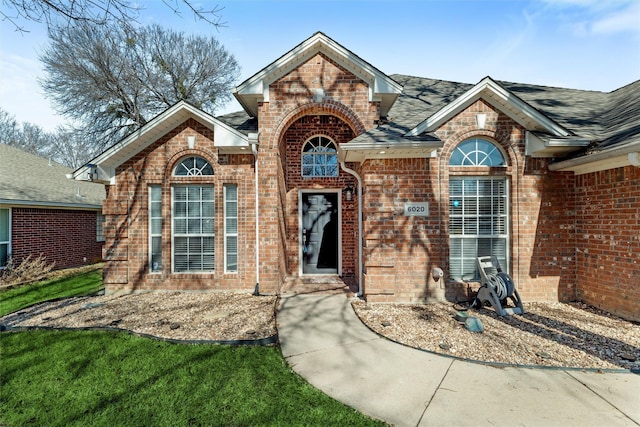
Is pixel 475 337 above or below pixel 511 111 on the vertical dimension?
below

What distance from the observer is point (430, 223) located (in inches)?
243

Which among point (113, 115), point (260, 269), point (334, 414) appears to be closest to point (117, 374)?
point (334, 414)

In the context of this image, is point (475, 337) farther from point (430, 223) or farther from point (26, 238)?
point (26, 238)

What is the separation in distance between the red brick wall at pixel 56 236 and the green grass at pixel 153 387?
7909 mm

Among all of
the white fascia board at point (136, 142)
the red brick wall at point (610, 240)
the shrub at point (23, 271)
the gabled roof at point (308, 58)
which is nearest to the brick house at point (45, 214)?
the shrub at point (23, 271)

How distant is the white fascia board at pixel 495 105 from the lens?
5801 millimetres

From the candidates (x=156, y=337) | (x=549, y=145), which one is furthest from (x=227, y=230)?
(x=549, y=145)

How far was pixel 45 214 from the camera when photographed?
10695 mm

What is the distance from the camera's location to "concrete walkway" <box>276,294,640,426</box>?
2.78m

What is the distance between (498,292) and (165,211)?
7470 mm

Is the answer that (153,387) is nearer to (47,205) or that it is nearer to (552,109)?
(552,109)

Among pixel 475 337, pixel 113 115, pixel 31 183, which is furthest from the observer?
pixel 113 115

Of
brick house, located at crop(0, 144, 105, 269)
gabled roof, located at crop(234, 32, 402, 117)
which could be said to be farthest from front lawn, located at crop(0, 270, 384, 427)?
brick house, located at crop(0, 144, 105, 269)

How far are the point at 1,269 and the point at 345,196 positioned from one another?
36.7ft
